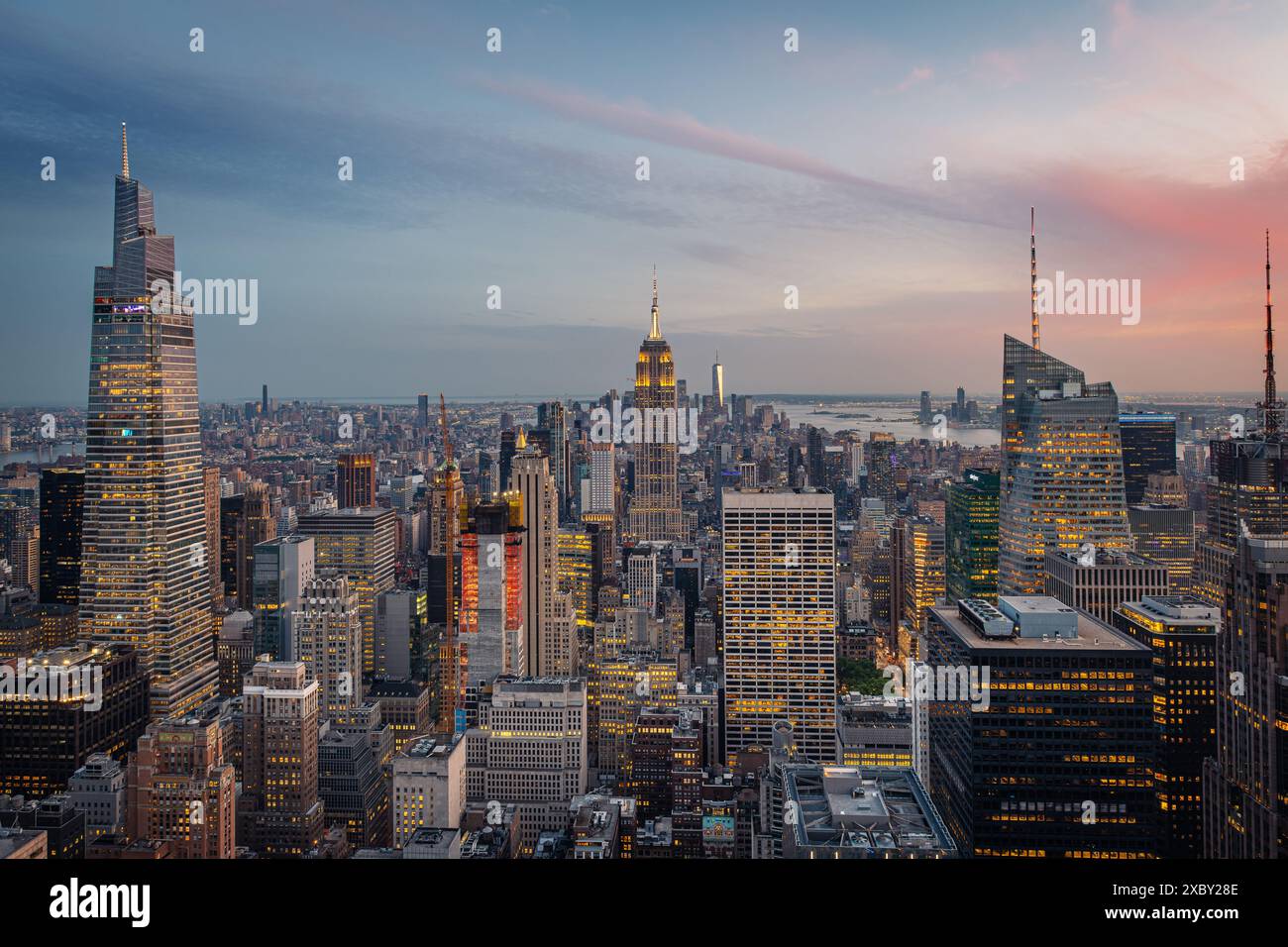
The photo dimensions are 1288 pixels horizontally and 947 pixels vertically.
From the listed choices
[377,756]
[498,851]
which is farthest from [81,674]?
[498,851]

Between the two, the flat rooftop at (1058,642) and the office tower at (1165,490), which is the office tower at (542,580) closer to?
the flat rooftop at (1058,642)

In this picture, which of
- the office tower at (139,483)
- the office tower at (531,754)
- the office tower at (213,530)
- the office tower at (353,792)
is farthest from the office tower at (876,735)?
the office tower at (213,530)

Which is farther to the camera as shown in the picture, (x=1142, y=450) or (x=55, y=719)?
(x=1142, y=450)

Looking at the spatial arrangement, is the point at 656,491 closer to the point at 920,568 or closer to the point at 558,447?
the point at 558,447

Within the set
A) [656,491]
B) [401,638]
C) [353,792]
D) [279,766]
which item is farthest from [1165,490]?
[279,766]
